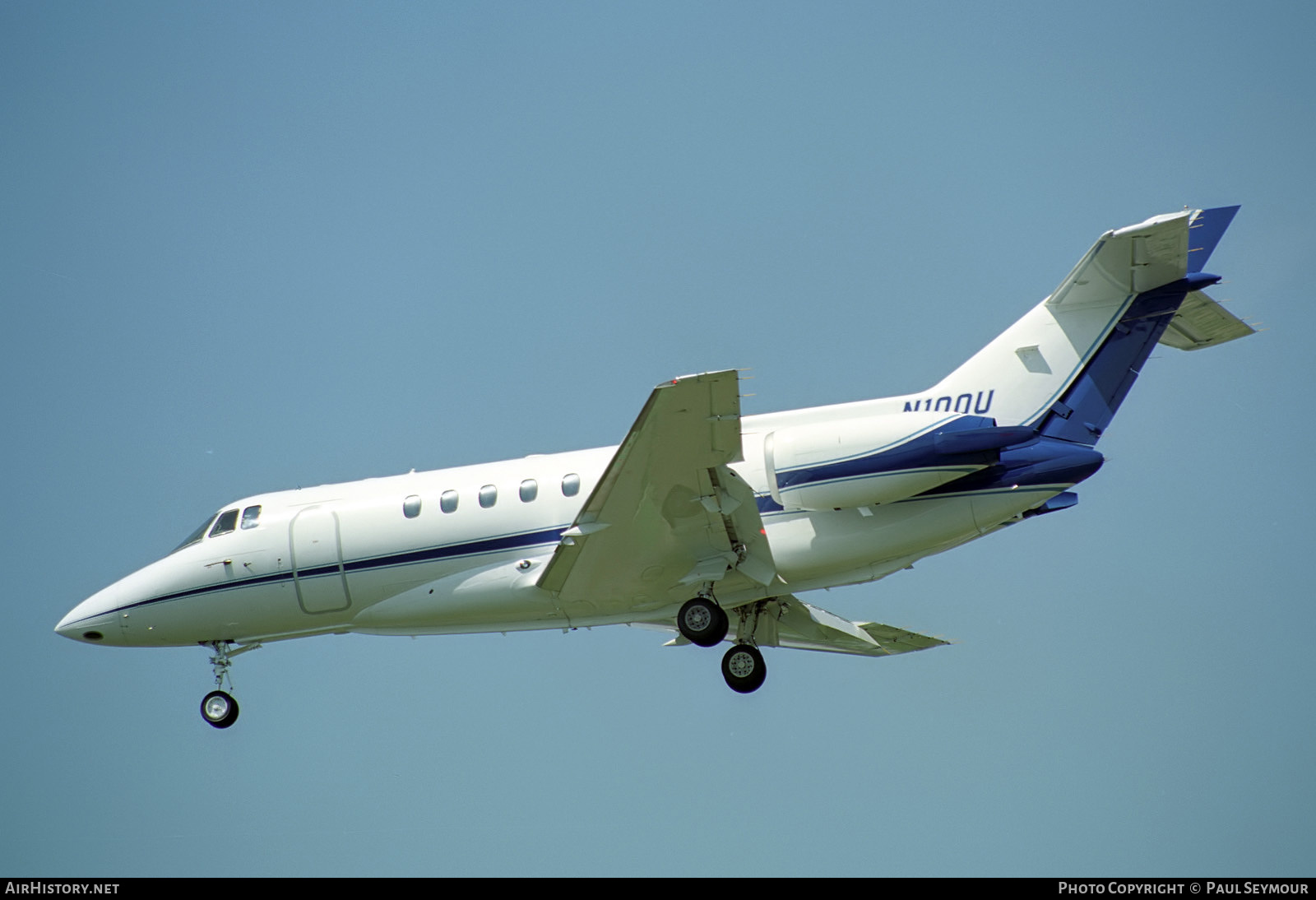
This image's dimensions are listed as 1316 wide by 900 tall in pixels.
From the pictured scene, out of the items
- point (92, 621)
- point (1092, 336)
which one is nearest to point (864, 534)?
point (1092, 336)

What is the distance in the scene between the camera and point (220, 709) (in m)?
20.7

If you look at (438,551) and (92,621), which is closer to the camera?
(438,551)

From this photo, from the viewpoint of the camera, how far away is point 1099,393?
60.1 feet

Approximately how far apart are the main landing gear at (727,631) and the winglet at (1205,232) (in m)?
7.57

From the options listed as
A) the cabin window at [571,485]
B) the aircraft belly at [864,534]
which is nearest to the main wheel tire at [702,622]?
the aircraft belly at [864,534]

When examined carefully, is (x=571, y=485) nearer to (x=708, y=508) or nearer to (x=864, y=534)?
(x=708, y=508)

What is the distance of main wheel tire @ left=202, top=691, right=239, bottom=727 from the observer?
20.6 metres

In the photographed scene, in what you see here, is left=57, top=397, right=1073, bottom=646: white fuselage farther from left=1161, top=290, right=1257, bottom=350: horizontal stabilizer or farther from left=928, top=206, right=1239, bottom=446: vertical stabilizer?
left=1161, top=290, right=1257, bottom=350: horizontal stabilizer

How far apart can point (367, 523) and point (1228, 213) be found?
39.6 ft

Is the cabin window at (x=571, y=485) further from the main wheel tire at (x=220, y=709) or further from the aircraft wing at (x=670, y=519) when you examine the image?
the main wheel tire at (x=220, y=709)

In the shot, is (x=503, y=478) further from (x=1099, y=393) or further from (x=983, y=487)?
(x=1099, y=393)

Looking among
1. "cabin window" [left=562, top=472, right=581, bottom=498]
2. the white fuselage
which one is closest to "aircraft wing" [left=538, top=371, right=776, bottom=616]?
the white fuselage

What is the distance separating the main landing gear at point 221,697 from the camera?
20609 millimetres

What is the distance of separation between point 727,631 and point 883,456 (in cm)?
373
